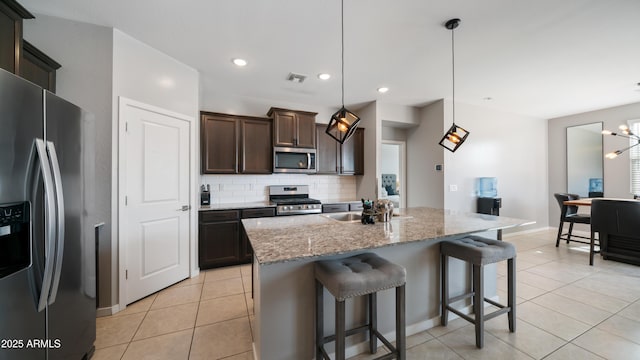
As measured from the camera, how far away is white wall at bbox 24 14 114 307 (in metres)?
2.13

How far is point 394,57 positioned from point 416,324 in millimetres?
2819

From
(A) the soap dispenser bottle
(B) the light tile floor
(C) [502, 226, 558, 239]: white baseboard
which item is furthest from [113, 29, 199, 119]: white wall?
(C) [502, 226, 558, 239]: white baseboard

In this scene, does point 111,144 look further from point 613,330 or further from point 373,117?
point 613,330

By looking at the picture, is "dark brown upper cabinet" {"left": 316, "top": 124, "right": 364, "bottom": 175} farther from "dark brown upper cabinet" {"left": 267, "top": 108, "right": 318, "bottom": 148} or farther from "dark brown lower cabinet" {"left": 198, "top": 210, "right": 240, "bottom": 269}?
"dark brown lower cabinet" {"left": 198, "top": 210, "right": 240, "bottom": 269}

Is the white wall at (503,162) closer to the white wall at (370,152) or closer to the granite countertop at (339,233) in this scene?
the white wall at (370,152)

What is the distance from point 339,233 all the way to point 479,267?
1.05 m

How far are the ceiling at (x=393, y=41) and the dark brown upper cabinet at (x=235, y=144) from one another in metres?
0.55

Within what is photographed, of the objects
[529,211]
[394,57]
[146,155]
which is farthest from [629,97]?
[146,155]

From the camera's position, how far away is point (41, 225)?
3.99ft

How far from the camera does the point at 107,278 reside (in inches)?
88.8

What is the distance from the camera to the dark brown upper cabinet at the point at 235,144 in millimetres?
3590

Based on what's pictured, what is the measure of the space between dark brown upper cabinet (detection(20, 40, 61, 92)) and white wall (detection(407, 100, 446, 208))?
5039 mm

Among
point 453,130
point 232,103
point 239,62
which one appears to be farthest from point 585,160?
point 232,103

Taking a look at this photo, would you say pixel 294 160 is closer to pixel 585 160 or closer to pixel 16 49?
pixel 16 49
